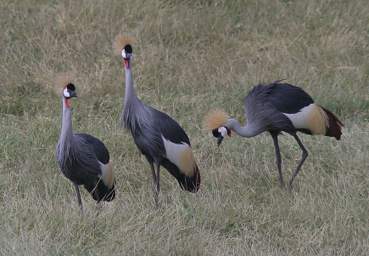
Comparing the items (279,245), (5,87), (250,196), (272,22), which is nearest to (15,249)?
(279,245)

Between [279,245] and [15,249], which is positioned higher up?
[15,249]

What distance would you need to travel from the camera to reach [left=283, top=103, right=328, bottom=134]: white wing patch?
5.50 meters

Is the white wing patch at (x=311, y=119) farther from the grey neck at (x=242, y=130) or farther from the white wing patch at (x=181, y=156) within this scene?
the white wing patch at (x=181, y=156)

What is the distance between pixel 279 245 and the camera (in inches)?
185

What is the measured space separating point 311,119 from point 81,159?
4.62 feet

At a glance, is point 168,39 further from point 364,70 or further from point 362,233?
point 362,233

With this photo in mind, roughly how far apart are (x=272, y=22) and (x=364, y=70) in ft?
3.66

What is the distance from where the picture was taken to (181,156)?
525cm

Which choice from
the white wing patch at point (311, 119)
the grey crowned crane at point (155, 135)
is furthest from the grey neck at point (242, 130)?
the grey crowned crane at point (155, 135)

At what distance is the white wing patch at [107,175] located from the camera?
16.6 feet

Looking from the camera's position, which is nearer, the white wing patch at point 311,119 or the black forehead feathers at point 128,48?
the black forehead feathers at point 128,48

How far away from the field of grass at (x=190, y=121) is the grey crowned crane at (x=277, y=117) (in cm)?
29

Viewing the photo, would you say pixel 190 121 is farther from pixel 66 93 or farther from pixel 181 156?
pixel 66 93

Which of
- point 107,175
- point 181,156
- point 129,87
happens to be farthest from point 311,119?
point 107,175
